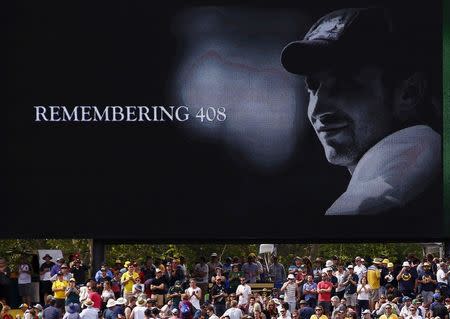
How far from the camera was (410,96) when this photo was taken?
32281 millimetres

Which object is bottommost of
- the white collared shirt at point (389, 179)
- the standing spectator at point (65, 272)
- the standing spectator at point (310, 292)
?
the standing spectator at point (310, 292)

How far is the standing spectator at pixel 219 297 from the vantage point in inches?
1241

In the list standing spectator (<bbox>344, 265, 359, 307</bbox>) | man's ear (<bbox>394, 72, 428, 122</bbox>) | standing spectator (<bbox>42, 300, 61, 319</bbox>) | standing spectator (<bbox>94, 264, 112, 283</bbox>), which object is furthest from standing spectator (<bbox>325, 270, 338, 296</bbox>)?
standing spectator (<bbox>42, 300, 61, 319</bbox>)

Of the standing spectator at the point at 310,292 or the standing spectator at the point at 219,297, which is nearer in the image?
the standing spectator at the point at 310,292

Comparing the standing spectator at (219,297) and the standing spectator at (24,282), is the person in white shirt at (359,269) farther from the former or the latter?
the standing spectator at (24,282)

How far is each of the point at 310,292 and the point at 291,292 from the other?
16.1 inches

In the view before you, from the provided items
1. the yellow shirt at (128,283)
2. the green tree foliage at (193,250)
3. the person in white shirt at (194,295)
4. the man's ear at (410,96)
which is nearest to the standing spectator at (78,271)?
the yellow shirt at (128,283)

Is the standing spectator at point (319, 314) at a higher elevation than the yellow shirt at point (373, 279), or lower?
lower

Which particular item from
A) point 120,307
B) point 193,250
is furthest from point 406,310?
point 193,250

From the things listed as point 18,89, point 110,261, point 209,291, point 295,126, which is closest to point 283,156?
point 295,126

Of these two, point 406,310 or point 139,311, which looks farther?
point 406,310

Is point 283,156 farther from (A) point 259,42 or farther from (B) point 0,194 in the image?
(B) point 0,194

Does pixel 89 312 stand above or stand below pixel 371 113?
below

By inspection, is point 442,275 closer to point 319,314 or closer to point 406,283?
point 406,283
